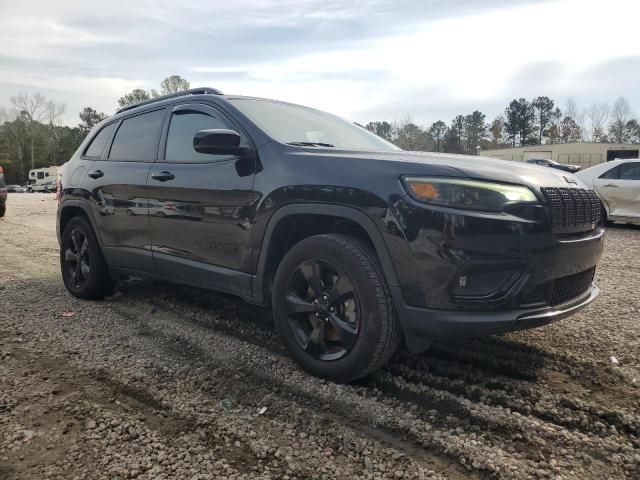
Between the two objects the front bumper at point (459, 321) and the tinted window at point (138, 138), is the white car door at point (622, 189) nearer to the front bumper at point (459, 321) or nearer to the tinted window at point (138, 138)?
the front bumper at point (459, 321)

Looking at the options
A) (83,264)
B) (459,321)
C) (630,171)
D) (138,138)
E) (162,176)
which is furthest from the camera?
(630,171)

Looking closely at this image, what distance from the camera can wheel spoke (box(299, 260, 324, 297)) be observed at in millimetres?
2857

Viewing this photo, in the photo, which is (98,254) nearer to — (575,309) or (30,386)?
(30,386)

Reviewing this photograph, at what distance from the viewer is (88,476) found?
202 centimetres

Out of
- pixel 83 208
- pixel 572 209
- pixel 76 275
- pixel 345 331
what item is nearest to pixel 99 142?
pixel 83 208

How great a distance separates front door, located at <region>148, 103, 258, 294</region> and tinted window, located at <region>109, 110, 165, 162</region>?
164 millimetres

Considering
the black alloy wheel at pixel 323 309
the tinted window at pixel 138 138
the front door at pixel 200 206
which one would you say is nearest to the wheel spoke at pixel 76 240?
the tinted window at pixel 138 138

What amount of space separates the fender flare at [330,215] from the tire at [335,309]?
0.08 meters

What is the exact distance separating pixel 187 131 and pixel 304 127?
3.05 feet

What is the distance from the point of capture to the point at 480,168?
2.62 metres

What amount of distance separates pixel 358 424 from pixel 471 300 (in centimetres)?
83

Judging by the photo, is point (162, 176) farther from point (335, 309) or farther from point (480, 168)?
point (480, 168)

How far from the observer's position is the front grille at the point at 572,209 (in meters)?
2.61

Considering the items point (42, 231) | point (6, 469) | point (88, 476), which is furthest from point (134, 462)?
point (42, 231)
